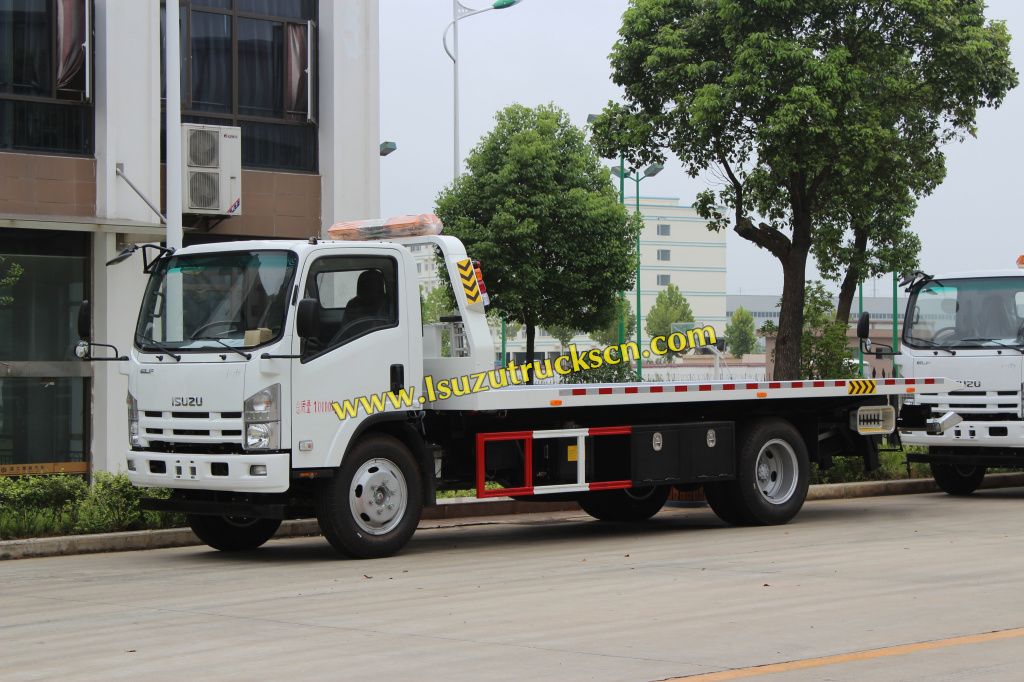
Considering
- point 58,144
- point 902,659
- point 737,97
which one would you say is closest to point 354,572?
point 902,659

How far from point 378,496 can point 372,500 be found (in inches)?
2.8

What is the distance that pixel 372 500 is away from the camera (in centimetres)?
1048

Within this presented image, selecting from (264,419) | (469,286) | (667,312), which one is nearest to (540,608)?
(264,419)

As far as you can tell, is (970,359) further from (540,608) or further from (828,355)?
(540,608)

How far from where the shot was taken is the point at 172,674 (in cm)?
612

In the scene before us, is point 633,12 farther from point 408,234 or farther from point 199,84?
point 408,234

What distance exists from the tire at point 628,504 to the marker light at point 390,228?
12.5ft

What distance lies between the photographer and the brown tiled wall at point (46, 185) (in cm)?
1700

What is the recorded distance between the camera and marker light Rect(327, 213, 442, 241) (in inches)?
452

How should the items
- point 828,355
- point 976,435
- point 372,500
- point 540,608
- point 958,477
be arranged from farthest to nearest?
1. point 828,355
2. point 958,477
3. point 976,435
4. point 372,500
5. point 540,608

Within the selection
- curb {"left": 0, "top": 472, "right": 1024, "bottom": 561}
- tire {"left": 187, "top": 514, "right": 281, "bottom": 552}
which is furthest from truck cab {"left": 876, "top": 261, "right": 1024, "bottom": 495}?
tire {"left": 187, "top": 514, "right": 281, "bottom": 552}

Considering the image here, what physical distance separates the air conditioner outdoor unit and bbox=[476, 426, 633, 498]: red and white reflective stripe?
817cm

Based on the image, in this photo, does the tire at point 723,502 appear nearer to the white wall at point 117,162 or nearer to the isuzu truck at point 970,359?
the isuzu truck at point 970,359

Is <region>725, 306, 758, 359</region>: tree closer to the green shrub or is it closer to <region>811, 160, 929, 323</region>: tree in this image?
<region>811, 160, 929, 323</region>: tree
